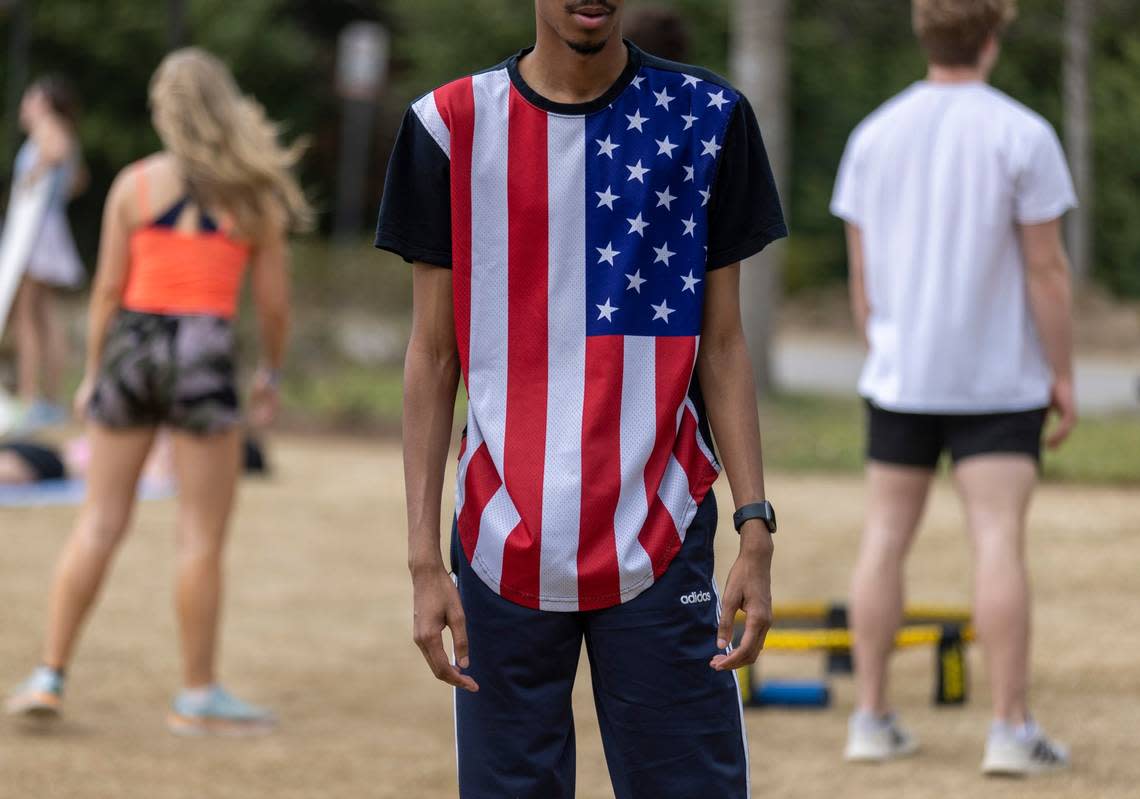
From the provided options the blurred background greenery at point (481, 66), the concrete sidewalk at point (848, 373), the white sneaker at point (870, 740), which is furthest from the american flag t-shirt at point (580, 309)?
the blurred background greenery at point (481, 66)

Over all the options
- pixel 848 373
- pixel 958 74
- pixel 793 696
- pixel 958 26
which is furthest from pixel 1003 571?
pixel 848 373

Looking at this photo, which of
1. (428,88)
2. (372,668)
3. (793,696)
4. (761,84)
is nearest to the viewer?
(793,696)

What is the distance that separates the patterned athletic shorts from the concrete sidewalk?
11.0m

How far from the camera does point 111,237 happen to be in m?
5.77

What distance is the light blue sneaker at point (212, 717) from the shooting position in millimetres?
5844

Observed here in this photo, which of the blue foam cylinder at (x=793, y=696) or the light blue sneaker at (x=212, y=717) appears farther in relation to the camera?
the blue foam cylinder at (x=793, y=696)

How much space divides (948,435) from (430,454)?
248cm

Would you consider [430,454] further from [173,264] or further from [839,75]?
[839,75]

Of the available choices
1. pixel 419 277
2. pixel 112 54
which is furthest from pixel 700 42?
pixel 419 277

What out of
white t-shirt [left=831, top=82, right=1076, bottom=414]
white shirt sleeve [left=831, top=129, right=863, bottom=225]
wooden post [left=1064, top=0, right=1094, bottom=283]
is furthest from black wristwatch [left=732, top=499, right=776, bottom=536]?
wooden post [left=1064, top=0, right=1094, bottom=283]

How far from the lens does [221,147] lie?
19.0 feet

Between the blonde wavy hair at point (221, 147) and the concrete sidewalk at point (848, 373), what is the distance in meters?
10.8

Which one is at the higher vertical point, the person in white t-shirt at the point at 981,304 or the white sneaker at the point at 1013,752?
the person in white t-shirt at the point at 981,304

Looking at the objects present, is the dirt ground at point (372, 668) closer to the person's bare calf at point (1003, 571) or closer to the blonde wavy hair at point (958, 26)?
the person's bare calf at point (1003, 571)
